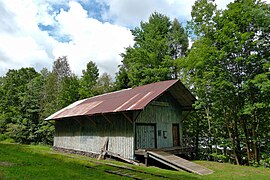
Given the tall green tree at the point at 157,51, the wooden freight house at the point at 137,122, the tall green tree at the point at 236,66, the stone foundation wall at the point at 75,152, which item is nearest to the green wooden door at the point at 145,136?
the wooden freight house at the point at 137,122

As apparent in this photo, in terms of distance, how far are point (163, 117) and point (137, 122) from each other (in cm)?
254

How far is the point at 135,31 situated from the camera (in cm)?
3238

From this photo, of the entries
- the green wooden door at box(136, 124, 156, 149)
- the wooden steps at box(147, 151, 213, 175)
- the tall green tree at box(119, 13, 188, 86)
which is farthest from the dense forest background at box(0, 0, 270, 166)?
the tall green tree at box(119, 13, 188, 86)

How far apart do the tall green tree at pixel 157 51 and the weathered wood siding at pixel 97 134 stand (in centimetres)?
1062

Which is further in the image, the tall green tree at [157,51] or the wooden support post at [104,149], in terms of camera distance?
the tall green tree at [157,51]

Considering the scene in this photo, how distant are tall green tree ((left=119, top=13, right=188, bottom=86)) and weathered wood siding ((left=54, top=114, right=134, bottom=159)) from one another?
34.9 ft

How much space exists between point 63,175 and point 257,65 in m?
12.6

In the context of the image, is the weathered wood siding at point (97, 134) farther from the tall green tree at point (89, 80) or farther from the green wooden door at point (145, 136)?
the tall green tree at point (89, 80)

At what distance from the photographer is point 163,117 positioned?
1619 cm

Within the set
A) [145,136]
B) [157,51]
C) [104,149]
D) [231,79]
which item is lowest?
[104,149]

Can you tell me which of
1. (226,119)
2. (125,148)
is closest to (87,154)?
(125,148)

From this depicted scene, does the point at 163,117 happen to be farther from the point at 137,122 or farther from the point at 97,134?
the point at 97,134

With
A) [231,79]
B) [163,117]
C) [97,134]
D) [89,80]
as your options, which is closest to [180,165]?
[163,117]

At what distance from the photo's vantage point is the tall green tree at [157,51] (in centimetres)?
2703
